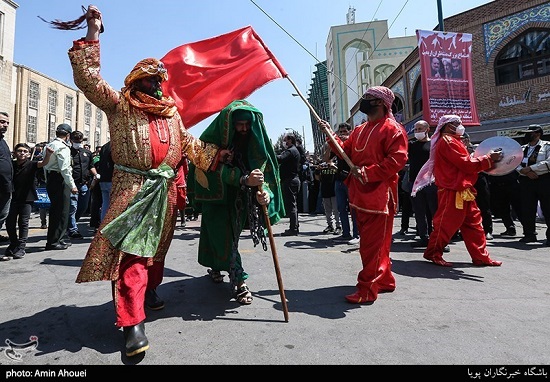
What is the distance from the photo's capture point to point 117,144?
2.23 metres

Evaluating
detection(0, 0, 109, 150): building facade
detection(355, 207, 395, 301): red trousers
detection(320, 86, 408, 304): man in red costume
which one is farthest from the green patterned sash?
detection(0, 0, 109, 150): building facade

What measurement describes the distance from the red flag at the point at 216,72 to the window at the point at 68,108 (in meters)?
37.0

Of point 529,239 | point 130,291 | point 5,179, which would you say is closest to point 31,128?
point 5,179

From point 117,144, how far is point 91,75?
1.46 ft

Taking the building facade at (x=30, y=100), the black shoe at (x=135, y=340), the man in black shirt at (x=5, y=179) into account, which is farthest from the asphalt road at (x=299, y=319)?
the building facade at (x=30, y=100)

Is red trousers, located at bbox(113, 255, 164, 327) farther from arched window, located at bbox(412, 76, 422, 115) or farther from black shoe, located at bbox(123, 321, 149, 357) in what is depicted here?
arched window, located at bbox(412, 76, 422, 115)

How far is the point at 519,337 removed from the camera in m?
2.14

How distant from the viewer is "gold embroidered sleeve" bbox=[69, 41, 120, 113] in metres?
2.11

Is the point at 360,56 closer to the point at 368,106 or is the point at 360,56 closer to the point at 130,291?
the point at 368,106

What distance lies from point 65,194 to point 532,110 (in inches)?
Answer: 610
